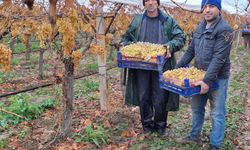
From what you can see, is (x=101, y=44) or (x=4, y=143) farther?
(x=101, y=44)

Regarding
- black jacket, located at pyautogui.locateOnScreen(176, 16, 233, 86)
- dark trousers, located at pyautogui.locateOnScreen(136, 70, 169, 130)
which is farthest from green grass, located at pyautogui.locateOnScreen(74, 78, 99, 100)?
black jacket, located at pyautogui.locateOnScreen(176, 16, 233, 86)

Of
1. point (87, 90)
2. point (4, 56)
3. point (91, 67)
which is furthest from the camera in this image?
point (91, 67)

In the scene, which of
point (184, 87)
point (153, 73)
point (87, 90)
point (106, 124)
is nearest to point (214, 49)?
point (184, 87)

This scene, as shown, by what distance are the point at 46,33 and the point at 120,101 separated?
3704 millimetres

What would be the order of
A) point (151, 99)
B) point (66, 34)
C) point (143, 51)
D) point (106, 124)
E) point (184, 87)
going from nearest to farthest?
point (66, 34)
point (184, 87)
point (143, 51)
point (151, 99)
point (106, 124)

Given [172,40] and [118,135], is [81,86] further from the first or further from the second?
[172,40]

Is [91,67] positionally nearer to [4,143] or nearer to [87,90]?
[87,90]

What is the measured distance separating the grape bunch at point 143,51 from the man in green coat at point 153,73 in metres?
0.18

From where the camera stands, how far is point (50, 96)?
26.3ft

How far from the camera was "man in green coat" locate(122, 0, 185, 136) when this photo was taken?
4770mm

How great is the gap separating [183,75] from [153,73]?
2.27 feet

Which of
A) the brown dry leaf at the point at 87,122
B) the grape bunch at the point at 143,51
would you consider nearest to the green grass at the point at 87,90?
the brown dry leaf at the point at 87,122

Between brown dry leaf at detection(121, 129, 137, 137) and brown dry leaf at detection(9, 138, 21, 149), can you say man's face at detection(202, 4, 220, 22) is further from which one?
brown dry leaf at detection(9, 138, 21, 149)

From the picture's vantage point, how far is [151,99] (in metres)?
5.01
